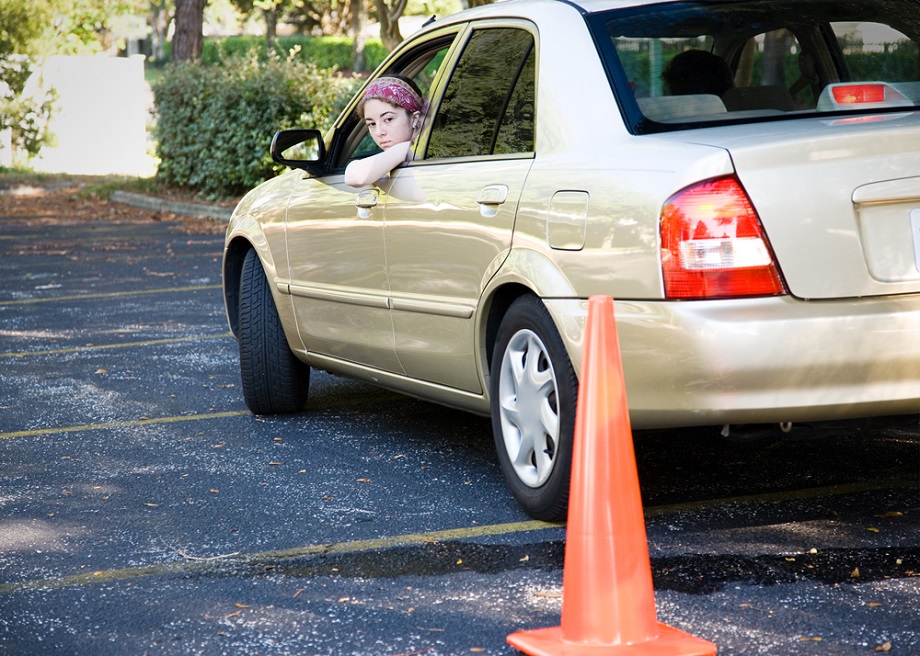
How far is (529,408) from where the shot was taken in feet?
14.2

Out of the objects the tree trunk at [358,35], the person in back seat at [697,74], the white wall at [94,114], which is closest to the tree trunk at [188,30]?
the white wall at [94,114]

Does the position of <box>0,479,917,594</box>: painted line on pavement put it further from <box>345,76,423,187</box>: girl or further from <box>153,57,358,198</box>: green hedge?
<box>153,57,358,198</box>: green hedge

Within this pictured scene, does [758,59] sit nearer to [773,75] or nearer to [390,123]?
[773,75]

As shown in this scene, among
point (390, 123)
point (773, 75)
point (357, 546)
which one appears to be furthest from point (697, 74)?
point (357, 546)

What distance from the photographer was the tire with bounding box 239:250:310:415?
6188 millimetres

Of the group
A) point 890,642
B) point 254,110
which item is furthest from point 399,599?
point 254,110

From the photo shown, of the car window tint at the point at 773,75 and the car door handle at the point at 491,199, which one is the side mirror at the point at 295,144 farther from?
the car window tint at the point at 773,75

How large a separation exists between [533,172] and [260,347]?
2.29m

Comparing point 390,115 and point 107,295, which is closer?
point 390,115

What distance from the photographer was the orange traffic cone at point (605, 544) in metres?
3.13

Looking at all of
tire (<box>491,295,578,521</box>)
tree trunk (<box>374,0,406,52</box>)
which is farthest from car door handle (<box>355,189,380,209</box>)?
tree trunk (<box>374,0,406,52</box>)

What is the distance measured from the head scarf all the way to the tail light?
1.85 metres

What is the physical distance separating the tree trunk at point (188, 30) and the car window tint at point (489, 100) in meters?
18.2

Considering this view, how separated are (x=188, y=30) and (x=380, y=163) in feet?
60.2
